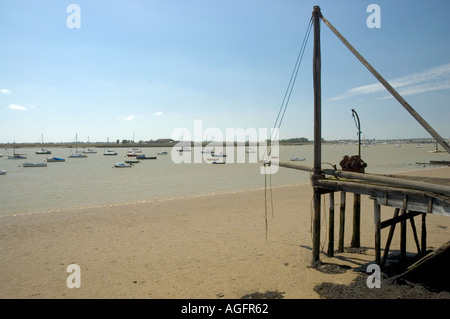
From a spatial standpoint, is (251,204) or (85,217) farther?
(251,204)

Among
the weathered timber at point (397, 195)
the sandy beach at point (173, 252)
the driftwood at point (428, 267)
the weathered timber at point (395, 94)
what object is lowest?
the sandy beach at point (173, 252)

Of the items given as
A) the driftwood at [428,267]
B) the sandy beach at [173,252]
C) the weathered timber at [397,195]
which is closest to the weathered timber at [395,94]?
the weathered timber at [397,195]

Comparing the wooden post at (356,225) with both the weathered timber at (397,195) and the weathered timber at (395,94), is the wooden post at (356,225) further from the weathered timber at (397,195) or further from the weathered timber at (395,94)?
the weathered timber at (395,94)

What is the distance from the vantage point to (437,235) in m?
11.4

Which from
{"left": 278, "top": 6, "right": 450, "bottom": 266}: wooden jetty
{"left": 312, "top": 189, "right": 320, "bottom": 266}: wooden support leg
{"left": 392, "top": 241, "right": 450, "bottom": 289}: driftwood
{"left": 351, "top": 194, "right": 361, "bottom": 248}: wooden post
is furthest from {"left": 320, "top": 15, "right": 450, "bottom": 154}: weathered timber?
{"left": 351, "top": 194, "right": 361, "bottom": 248}: wooden post

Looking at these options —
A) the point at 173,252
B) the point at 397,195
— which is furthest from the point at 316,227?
the point at 173,252

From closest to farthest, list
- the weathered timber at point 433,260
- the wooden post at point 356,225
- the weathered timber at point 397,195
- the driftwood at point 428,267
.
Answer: the weathered timber at point 397,195 → the weathered timber at point 433,260 → the driftwood at point 428,267 → the wooden post at point 356,225

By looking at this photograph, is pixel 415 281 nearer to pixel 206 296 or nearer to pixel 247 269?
pixel 247 269

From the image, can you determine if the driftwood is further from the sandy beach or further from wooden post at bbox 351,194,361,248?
wooden post at bbox 351,194,361,248

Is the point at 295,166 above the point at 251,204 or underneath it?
above

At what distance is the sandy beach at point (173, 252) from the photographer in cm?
762

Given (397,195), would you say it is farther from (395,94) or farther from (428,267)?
(395,94)
